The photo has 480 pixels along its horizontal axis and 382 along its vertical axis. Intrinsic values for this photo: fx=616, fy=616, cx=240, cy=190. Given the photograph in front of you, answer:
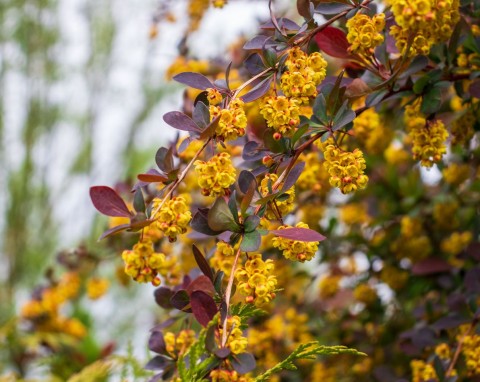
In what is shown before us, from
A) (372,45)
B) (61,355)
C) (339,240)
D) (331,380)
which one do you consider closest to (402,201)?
(339,240)

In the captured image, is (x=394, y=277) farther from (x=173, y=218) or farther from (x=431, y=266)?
(x=173, y=218)

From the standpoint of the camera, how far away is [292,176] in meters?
0.66

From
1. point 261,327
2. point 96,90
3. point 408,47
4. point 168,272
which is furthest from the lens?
point 96,90

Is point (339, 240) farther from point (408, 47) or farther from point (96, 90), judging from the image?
point (96, 90)

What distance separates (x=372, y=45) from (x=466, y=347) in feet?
1.42

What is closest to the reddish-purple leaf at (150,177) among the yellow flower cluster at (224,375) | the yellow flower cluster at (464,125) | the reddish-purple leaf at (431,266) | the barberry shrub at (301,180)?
the barberry shrub at (301,180)

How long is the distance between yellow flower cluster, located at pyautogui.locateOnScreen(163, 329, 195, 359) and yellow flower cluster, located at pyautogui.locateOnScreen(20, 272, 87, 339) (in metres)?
0.92

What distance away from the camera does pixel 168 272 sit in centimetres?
94

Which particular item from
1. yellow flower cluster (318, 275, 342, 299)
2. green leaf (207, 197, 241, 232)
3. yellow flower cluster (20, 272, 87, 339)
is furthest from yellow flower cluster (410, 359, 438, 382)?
yellow flower cluster (20, 272, 87, 339)

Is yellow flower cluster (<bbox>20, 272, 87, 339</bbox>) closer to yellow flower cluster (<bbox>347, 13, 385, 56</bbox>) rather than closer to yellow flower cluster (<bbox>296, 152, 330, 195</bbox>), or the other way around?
yellow flower cluster (<bbox>296, 152, 330, 195</bbox>)

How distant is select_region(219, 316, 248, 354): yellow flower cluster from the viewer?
60cm

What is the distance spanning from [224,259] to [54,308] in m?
1.16

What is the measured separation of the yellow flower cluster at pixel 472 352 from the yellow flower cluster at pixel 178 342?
0.36 m

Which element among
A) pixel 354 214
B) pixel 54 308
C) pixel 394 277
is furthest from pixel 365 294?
pixel 54 308
